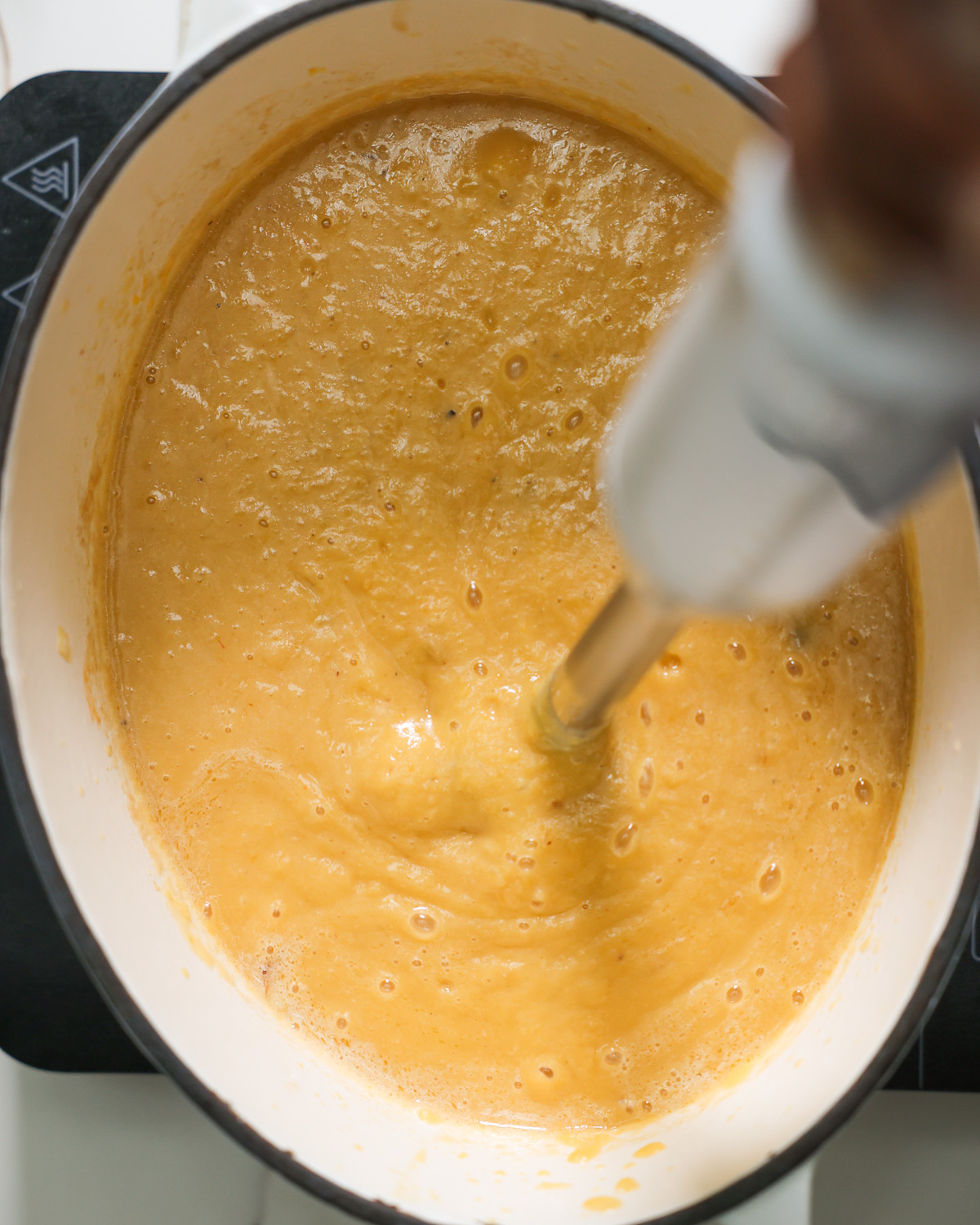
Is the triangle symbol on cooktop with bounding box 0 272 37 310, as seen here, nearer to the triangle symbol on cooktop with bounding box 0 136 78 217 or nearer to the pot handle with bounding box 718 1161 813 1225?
the triangle symbol on cooktop with bounding box 0 136 78 217

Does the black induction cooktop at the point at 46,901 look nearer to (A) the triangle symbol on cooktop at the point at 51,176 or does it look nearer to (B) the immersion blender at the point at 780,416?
(A) the triangle symbol on cooktop at the point at 51,176

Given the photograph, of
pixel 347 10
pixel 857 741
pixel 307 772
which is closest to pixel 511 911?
pixel 307 772

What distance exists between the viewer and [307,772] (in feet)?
2.95

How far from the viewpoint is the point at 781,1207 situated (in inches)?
29.2

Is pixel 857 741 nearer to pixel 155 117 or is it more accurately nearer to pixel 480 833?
pixel 480 833

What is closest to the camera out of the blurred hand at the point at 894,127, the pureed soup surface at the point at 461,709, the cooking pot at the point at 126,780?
the blurred hand at the point at 894,127

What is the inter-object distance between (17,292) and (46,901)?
56 centimetres

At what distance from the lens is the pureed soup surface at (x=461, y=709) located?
893 millimetres

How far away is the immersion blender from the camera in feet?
0.91

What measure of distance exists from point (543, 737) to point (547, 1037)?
265 mm

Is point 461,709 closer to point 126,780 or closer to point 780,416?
point 126,780

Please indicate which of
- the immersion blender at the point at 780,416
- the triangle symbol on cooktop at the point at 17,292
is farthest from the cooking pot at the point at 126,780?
the immersion blender at the point at 780,416

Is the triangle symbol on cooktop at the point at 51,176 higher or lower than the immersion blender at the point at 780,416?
higher

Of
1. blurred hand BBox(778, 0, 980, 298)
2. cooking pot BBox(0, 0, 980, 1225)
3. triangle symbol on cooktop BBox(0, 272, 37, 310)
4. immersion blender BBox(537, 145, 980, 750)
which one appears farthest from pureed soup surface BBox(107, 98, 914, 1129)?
blurred hand BBox(778, 0, 980, 298)
